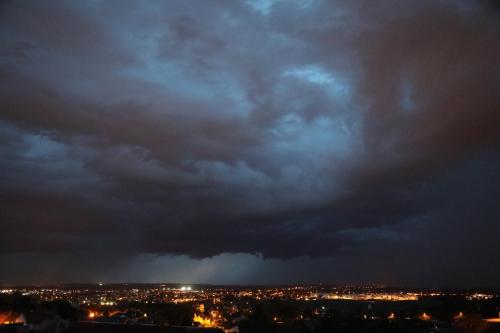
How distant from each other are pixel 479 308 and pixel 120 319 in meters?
59.0

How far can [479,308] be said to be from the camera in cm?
8031

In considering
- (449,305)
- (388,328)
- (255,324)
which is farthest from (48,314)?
(449,305)

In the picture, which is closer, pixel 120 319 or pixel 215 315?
pixel 120 319

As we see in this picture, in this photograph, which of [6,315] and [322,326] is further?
[6,315]

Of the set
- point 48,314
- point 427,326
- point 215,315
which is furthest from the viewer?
point 215,315

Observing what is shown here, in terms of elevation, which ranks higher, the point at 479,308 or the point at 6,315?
the point at 6,315

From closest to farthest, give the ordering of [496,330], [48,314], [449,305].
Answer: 1. [496,330]
2. [48,314]
3. [449,305]

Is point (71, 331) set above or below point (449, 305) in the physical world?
above

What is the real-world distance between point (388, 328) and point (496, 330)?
29.8ft

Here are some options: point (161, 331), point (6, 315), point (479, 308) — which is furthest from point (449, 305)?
point (6, 315)

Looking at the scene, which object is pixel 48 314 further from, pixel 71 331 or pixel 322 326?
pixel 322 326

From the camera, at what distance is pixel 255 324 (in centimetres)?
4925

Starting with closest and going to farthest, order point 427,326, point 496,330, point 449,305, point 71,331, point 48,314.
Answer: point 71,331 → point 496,330 → point 48,314 → point 427,326 → point 449,305

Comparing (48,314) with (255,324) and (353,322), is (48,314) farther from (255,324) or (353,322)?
(353,322)
